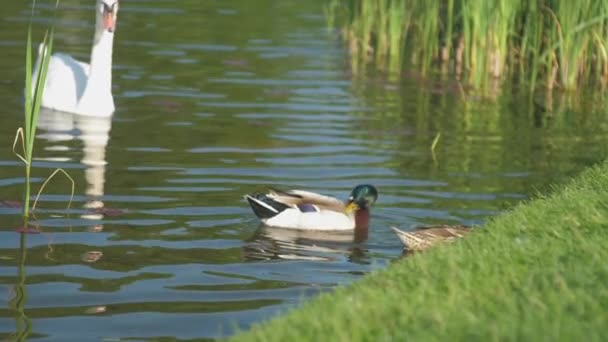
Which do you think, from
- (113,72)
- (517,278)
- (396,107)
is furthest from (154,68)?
(517,278)

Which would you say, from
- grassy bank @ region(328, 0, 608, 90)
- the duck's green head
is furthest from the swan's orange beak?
the duck's green head

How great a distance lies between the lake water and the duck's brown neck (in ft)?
0.28

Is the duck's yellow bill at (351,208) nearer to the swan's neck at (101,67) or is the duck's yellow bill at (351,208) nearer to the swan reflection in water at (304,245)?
the swan reflection in water at (304,245)

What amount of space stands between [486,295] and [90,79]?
11366 millimetres

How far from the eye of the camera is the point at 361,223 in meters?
12.3

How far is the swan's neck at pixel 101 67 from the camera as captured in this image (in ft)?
57.9

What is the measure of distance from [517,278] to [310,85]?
1316cm

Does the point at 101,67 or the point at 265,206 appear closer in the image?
the point at 265,206

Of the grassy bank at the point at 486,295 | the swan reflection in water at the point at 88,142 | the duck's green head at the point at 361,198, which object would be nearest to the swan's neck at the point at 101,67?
the swan reflection in water at the point at 88,142

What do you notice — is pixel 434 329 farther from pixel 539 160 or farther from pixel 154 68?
pixel 154 68

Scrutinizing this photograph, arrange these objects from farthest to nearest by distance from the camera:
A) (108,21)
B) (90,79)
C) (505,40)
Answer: (505,40) < (108,21) < (90,79)

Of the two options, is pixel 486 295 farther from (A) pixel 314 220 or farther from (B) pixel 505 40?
(B) pixel 505 40

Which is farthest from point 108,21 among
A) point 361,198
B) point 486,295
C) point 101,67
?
point 486,295

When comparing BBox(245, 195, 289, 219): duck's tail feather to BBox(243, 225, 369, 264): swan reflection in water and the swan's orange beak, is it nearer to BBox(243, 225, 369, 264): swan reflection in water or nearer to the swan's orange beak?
BBox(243, 225, 369, 264): swan reflection in water
